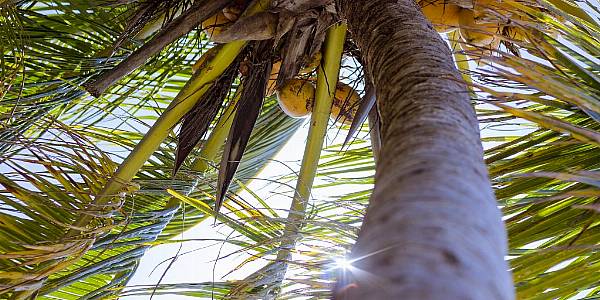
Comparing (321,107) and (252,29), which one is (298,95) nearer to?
(321,107)

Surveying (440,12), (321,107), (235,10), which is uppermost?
(235,10)

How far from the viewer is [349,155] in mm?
2557

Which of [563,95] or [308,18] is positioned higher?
[308,18]

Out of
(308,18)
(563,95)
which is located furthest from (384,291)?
(308,18)

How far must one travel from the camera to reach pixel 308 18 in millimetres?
1825

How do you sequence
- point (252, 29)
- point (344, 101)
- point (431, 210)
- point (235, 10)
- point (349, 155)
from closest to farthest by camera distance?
point (431, 210) < point (252, 29) < point (235, 10) < point (344, 101) < point (349, 155)

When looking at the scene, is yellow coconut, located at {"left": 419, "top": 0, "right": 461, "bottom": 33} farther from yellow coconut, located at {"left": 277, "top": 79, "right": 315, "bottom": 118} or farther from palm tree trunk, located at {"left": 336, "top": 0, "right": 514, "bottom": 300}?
palm tree trunk, located at {"left": 336, "top": 0, "right": 514, "bottom": 300}

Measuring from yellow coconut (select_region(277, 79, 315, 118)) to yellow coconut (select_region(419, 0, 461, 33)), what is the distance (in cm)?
42

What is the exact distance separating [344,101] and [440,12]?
388 millimetres

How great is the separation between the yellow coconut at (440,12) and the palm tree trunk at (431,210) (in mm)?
924

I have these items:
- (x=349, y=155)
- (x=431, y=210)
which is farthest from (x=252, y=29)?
(x=431, y=210)

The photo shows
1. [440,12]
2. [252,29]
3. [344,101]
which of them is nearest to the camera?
[252,29]

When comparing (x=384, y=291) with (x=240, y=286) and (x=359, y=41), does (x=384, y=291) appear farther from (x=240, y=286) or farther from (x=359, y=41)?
(x=240, y=286)

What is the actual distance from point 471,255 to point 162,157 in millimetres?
2082
